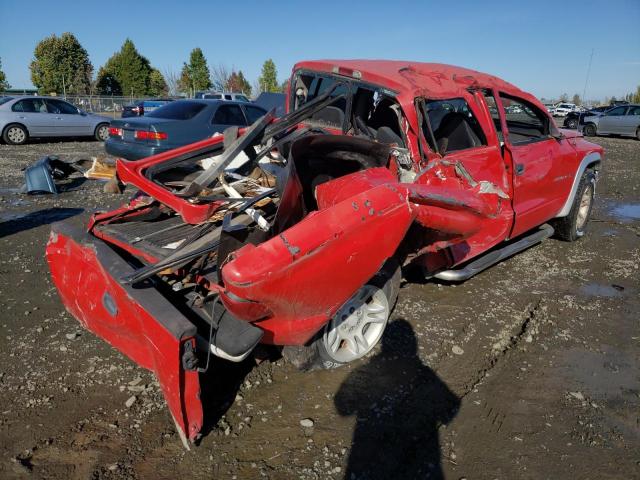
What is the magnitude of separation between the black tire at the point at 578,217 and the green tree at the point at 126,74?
140ft

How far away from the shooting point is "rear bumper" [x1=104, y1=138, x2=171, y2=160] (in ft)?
28.2

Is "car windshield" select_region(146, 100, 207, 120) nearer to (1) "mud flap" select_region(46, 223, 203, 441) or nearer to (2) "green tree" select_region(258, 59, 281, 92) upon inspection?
(1) "mud flap" select_region(46, 223, 203, 441)

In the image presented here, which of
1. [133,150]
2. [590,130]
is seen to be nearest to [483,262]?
[133,150]

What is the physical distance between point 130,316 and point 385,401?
1619mm

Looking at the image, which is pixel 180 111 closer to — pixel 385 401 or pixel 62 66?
pixel 385 401

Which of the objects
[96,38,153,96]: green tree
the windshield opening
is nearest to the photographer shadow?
the windshield opening

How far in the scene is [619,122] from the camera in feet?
70.6

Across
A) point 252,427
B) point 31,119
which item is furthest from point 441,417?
point 31,119

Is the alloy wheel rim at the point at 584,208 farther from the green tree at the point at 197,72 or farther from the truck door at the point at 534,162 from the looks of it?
the green tree at the point at 197,72

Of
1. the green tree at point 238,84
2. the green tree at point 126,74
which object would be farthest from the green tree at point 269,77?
the green tree at point 126,74

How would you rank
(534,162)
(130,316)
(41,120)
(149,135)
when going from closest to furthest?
(130,316) → (534,162) → (149,135) → (41,120)

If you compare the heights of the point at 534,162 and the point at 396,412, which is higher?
the point at 534,162

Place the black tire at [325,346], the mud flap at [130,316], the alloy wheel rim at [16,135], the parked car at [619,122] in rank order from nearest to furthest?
the mud flap at [130,316] → the black tire at [325,346] → the alloy wheel rim at [16,135] → the parked car at [619,122]

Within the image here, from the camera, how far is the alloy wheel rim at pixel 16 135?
14125 millimetres
